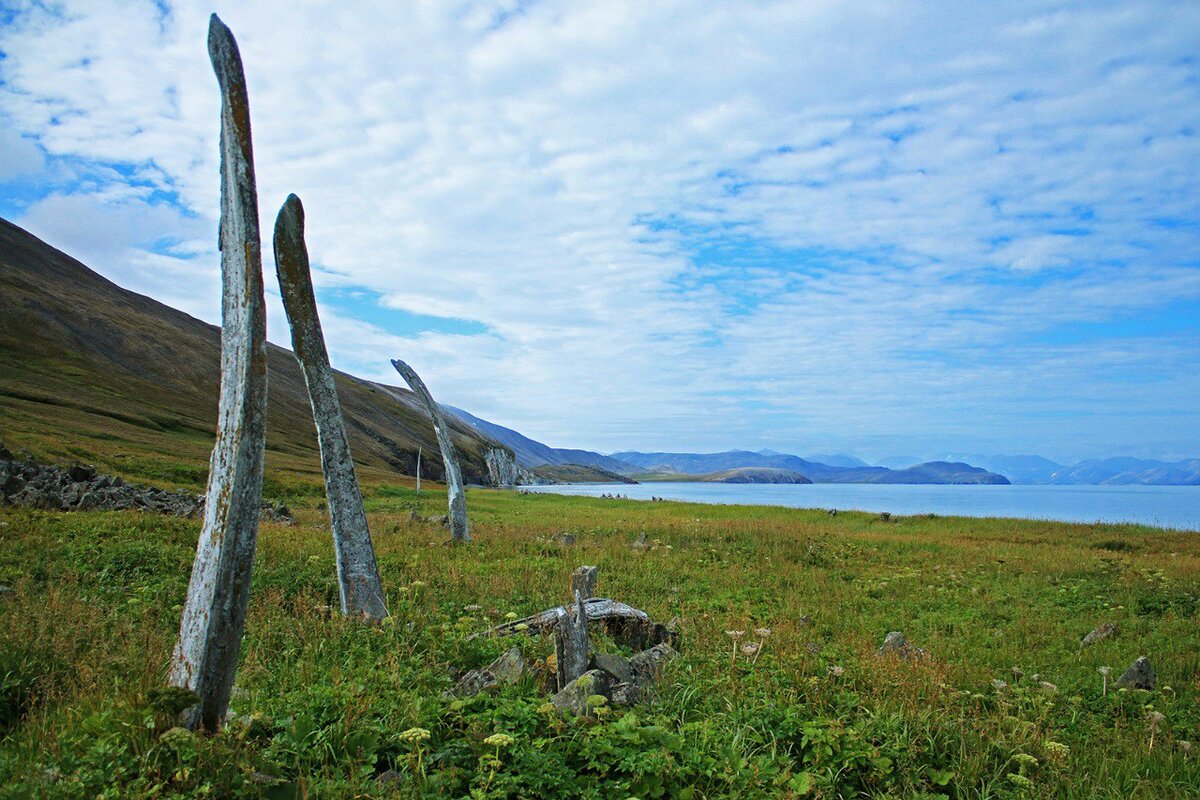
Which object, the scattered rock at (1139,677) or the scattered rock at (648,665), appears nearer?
the scattered rock at (648,665)

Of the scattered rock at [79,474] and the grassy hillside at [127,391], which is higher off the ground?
the grassy hillside at [127,391]

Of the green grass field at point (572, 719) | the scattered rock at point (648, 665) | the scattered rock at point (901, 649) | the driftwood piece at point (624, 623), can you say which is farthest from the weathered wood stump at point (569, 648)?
the scattered rock at point (901, 649)

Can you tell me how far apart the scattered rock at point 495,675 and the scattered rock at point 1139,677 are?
26.2 ft

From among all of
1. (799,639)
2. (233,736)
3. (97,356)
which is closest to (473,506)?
(799,639)

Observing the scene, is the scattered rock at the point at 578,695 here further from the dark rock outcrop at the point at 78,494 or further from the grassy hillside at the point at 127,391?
the grassy hillside at the point at 127,391

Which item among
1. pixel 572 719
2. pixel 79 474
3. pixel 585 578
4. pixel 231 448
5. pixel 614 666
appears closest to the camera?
pixel 572 719

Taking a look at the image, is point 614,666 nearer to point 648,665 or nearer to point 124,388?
point 648,665

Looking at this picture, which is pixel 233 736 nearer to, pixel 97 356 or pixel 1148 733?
pixel 1148 733

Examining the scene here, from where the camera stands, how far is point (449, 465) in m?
23.9

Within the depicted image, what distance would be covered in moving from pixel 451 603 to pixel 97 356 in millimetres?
95562

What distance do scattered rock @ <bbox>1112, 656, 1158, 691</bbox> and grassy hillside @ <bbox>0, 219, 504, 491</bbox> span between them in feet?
123

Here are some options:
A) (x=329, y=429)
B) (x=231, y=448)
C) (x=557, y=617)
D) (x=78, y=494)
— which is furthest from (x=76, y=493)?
(x=557, y=617)

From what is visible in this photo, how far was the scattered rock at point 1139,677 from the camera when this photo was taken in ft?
28.5

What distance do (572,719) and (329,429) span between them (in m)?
7.24
